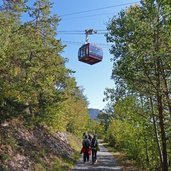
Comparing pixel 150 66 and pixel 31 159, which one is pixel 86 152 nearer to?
pixel 31 159

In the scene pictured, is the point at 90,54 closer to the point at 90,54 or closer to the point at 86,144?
→ the point at 90,54

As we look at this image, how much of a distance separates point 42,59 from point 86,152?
8.93 meters

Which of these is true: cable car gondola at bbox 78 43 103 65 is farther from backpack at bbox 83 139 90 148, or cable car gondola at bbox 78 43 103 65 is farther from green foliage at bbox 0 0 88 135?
backpack at bbox 83 139 90 148

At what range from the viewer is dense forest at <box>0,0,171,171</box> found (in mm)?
16359

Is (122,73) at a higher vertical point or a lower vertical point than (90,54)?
lower

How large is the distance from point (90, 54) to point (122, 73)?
7429mm

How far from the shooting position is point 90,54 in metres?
24.5

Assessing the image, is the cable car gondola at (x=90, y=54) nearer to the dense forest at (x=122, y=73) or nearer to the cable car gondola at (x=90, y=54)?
the cable car gondola at (x=90, y=54)

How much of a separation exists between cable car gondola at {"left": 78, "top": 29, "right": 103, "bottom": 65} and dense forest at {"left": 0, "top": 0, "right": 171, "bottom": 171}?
2879mm

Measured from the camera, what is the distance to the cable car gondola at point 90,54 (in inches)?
960

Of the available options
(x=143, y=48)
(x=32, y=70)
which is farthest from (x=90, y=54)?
(x=143, y=48)

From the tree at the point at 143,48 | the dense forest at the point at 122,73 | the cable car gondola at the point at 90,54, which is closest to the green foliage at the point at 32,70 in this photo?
the dense forest at the point at 122,73

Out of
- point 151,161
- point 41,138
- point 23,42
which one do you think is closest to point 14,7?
point 23,42

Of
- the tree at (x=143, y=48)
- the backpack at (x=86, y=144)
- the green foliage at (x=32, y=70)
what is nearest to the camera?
the tree at (x=143, y=48)
